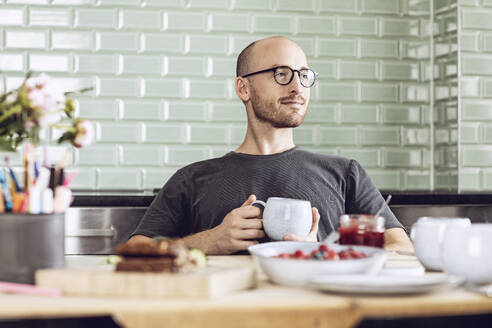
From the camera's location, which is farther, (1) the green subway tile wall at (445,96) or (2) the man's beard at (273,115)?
(1) the green subway tile wall at (445,96)

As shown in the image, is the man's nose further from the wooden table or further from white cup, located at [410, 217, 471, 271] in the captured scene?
the wooden table

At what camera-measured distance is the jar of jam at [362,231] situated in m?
1.59

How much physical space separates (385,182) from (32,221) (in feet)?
8.65

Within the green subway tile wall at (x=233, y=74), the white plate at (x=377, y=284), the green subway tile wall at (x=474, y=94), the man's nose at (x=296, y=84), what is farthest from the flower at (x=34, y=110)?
the green subway tile wall at (x=474, y=94)

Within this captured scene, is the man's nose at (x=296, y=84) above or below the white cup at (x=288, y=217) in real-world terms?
above

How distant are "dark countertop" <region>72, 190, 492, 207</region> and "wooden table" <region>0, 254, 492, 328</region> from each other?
64.4 inches

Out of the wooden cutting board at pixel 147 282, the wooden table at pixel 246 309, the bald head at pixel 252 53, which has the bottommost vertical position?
the wooden table at pixel 246 309

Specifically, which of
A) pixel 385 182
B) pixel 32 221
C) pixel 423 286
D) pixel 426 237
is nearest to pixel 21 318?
pixel 32 221

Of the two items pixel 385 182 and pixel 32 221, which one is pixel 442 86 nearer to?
pixel 385 182

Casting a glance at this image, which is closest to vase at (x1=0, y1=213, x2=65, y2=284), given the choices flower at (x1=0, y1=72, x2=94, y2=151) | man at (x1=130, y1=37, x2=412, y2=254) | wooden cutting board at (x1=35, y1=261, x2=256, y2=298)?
wooden cutting board at (x1=35, y1=261, x2=256, y2=298)

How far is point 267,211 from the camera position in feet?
5.93

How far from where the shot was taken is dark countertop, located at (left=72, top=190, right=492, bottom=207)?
108 inches

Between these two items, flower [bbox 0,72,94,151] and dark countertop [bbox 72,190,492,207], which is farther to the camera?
dark countertop [bbox 72,190,492,207]

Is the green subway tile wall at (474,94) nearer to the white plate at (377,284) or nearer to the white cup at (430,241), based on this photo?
the white cup at (430,241)
